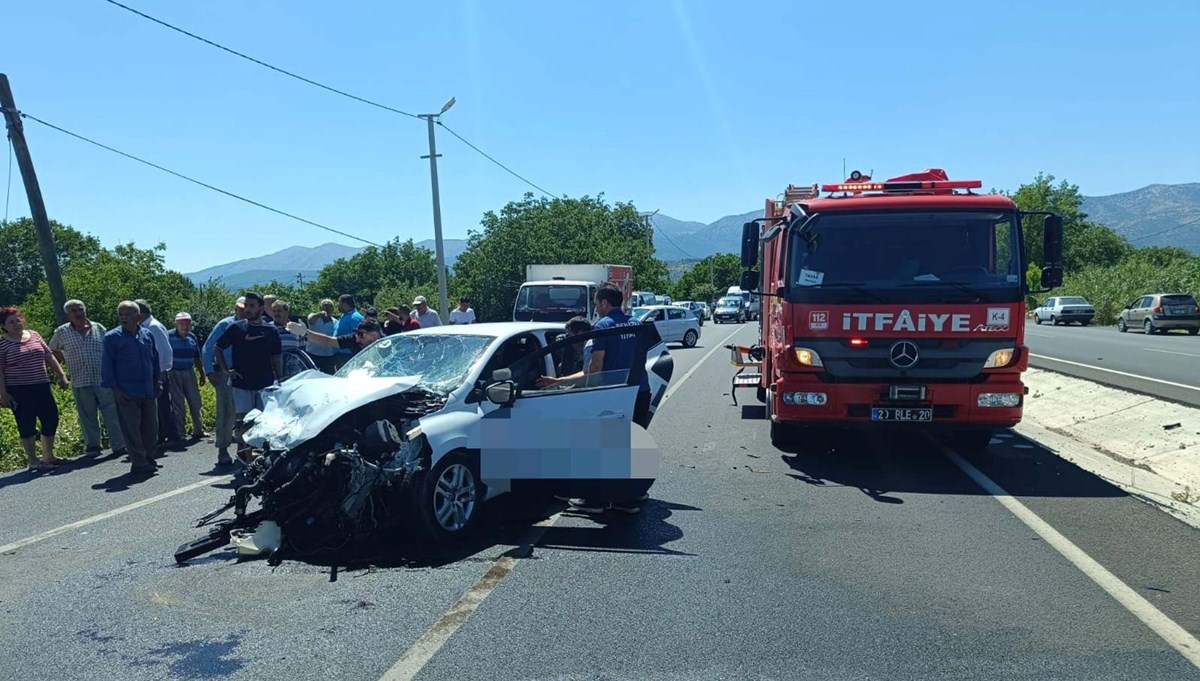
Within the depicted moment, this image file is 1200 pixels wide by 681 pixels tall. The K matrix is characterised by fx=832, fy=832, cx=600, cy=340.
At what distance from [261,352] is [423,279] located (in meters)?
125

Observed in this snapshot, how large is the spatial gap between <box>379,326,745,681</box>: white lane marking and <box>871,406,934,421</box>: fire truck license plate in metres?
3.67

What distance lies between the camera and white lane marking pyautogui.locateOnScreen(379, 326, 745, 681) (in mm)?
3760

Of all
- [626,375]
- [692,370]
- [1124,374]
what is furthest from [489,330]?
[692,370]

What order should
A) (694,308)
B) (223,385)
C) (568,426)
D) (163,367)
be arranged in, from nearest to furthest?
1. (568,426)
2. (223,385)
3. (163,367)
4. (694,308)

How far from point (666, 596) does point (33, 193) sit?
12.5 m

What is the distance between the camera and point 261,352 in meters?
8.96

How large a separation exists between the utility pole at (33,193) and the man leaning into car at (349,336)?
419cm

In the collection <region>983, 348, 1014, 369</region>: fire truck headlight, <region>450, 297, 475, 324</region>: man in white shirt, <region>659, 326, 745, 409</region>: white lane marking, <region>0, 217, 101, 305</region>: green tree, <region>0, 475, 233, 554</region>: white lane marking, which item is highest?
<region>0, 217, 101, 305</region>: green tree

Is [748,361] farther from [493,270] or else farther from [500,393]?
[493,270]

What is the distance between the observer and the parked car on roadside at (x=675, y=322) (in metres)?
30.3

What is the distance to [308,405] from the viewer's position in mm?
5660

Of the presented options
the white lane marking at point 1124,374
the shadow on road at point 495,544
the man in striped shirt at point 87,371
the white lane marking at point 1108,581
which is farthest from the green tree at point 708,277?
the shadow on road at point 495,544

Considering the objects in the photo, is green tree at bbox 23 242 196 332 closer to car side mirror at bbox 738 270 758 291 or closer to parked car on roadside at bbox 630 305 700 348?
parked car on roadside at bbox 630 305 700 348

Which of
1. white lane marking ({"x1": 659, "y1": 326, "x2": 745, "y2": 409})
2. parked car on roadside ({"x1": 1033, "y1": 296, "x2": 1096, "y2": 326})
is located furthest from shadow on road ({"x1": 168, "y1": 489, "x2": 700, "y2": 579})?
parked car on roadside ({"x1": 1033, "y1": 296, "x2": 1096, "y2": 326})
